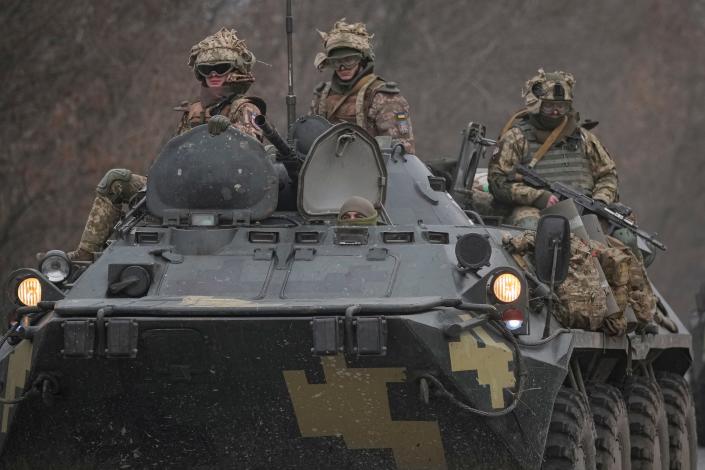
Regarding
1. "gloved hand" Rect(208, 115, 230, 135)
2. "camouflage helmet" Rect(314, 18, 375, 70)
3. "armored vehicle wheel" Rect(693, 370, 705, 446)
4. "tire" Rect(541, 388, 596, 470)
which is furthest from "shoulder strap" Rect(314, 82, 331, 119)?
"armored vehicle wheel" Rect(693, 370, 705, 446)

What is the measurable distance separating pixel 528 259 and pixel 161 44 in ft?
47.6

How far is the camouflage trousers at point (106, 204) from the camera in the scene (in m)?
14.2

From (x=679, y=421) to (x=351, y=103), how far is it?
11.3 ft

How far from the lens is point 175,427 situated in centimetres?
1191

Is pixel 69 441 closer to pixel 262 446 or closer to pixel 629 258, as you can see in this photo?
pixel 262 446

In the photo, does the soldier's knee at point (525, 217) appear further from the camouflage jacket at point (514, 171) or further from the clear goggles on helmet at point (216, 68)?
the clear goggles on helmet at point (216, 68)

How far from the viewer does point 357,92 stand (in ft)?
51.3

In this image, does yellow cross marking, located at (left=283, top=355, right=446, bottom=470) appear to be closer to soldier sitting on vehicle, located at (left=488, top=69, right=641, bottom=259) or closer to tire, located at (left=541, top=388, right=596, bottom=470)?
tire, located at (left=541, top=388, right=596, bottom=470)

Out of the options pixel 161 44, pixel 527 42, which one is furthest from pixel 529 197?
pixel 527 42

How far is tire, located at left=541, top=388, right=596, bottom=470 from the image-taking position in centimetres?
1202

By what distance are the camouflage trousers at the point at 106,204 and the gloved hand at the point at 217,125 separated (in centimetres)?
141

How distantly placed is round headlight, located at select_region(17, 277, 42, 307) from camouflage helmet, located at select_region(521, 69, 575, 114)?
548cm

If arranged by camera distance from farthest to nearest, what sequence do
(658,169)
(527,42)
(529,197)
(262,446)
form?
1. (658,169)
2. (527,42)
3. (529,197)
4. (262,446)

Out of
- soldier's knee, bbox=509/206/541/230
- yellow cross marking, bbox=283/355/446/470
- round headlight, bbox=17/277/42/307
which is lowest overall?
yellow cross marking, bbox=283/355/446/470
